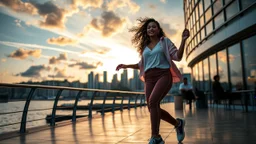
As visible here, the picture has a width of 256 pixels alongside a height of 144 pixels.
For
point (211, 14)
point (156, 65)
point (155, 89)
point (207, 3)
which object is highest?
point (207, 3)

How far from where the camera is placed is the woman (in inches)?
120

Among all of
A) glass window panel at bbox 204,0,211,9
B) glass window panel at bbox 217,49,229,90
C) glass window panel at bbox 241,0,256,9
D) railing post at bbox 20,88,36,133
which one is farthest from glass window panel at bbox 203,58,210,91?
railing post at bbox 20,88,36,133

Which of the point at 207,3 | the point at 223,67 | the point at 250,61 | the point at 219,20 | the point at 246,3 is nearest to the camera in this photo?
the point at 246,3

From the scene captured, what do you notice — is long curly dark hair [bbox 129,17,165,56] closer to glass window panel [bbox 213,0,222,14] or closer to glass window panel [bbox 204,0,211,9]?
glass window panel [bbox 213,0,222,14]

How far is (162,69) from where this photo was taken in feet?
10.3

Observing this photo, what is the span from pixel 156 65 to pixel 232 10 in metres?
10.0

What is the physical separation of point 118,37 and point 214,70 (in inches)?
353

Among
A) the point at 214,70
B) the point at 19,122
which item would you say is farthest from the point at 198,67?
the point at 19,122

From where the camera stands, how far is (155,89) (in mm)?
3088

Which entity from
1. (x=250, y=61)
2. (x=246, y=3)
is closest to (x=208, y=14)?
(x=246, y=3)

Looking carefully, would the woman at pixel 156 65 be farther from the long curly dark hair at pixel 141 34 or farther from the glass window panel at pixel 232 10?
the glass window panel at pixel 232 10

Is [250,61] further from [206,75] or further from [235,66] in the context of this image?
[206,75]

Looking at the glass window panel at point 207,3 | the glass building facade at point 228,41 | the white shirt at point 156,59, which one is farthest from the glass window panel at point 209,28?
the white shirt at point 156,59

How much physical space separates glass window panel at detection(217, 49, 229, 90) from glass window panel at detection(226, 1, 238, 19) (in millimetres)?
2193
